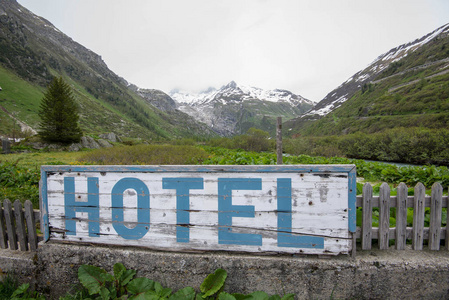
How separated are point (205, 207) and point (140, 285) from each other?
1.18 m

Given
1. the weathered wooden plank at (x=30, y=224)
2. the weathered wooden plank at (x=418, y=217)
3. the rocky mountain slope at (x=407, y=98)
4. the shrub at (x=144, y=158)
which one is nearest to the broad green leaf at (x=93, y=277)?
the weathered wooden plank at (x=30, y=224)

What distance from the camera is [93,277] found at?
255cm

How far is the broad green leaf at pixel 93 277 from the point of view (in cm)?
247

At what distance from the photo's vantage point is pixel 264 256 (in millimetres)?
2527

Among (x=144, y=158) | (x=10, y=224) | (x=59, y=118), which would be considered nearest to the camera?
(x=10, y=224)

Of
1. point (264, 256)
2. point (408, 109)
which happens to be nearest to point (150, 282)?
point (264, 256)

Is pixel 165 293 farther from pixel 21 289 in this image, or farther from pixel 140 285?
pixel 21 289

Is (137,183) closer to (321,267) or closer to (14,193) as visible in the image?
(321,267)

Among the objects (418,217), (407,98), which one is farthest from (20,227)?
(407,98)

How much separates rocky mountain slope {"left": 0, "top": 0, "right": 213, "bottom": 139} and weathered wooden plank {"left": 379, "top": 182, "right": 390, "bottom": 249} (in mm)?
67604

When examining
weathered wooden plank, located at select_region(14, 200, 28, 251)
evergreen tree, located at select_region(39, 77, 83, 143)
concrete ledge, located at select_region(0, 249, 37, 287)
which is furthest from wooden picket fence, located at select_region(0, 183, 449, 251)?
evergreen tree, located at select_region(39, 77, 83, 143)

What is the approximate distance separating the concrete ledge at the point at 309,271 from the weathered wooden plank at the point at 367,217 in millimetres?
136

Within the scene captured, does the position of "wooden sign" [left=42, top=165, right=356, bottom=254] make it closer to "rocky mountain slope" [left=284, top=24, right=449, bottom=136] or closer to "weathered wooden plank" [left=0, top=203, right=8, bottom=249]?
"weathered wooden plank" [left=0, top=203, right=8, bottom=249]

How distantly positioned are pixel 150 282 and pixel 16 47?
6290 inches
